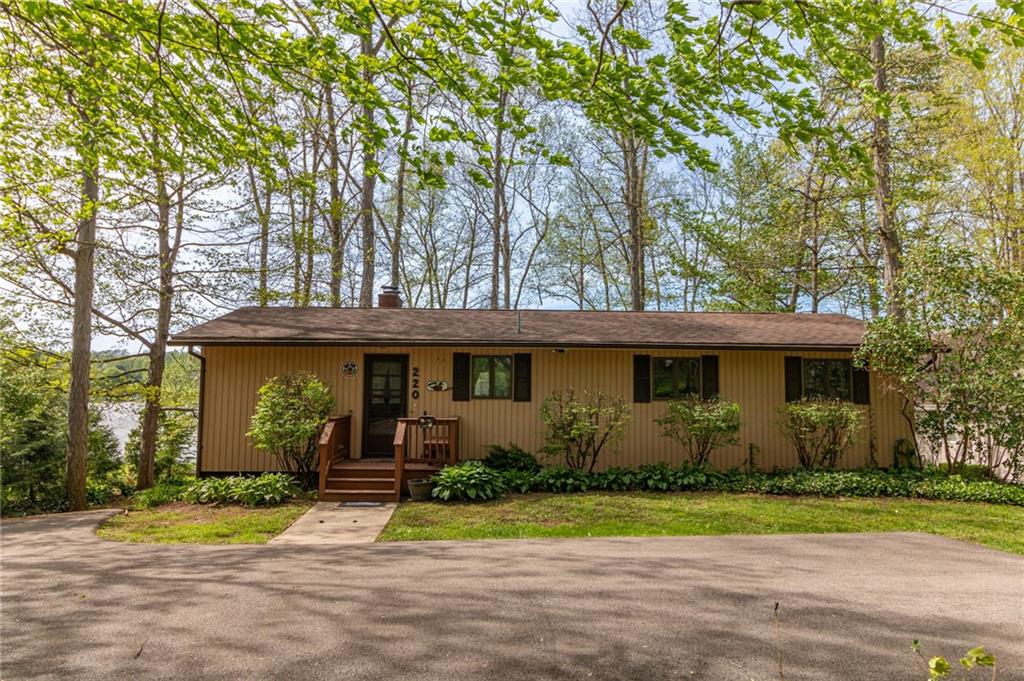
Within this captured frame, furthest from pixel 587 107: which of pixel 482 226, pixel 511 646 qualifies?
pixel 482 226

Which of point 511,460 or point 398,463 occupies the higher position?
point 398,463

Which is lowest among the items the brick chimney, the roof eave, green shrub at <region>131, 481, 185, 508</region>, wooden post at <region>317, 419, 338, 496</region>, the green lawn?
green shrub at <region>131, 481, 185, 508</region>

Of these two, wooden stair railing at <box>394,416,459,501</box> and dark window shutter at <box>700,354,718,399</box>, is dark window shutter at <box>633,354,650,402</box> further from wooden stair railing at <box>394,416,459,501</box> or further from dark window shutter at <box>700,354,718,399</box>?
wooden stair railing at <box>394,416,459,501</box>

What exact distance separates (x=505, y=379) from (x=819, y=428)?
6209 millimetres

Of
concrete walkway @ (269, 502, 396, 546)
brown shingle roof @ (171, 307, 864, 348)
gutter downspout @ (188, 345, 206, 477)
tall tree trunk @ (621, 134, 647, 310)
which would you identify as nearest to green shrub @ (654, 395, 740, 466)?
brown shingle roof @ (171, 307, 864, 348)

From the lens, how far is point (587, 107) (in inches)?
203

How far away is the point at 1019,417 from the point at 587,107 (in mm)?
9311

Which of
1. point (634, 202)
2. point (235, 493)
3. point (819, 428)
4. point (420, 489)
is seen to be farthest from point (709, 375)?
point (634, 202)

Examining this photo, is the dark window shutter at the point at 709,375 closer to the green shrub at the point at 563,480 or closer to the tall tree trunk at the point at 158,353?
the green shrub at the point at 563,480

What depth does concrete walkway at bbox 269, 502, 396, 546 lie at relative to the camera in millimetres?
6418

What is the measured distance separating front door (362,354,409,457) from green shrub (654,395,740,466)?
16.9 feet

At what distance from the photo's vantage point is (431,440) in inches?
392

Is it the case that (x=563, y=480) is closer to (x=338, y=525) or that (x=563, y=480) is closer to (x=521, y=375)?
(x=521, y=375)

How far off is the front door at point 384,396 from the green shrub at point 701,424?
514 centimetres
